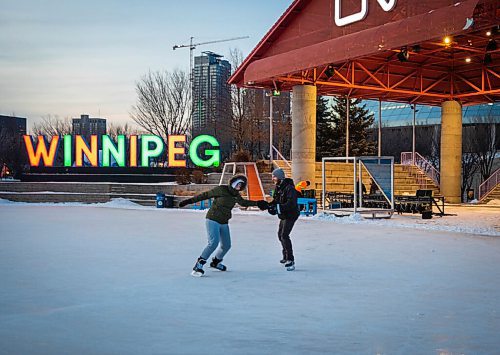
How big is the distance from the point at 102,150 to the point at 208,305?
28373 millimetres

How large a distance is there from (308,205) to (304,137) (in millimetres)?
4660

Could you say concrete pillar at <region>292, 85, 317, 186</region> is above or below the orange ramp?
above

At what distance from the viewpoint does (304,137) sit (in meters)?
25.3

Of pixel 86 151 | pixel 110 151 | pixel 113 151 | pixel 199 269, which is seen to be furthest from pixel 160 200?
pixel 199 269

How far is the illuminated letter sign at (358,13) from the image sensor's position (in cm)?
2039

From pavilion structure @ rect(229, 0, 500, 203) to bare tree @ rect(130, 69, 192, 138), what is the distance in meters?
26.5

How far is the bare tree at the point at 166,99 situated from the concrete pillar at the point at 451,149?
29.0 metres

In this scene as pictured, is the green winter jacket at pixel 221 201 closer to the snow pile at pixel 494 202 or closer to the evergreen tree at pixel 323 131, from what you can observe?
the snow pile at pixel 494 202

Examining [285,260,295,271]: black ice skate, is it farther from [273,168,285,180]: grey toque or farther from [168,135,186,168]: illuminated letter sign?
[168,135,186,168]: illuminated letter sign

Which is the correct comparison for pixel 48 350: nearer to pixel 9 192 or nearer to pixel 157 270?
pixel 157 270

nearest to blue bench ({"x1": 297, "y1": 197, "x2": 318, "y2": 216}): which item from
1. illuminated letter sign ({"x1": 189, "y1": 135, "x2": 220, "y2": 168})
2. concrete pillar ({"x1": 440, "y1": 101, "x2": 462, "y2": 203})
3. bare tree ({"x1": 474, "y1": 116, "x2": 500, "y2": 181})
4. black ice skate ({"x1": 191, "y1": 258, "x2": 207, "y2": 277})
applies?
illuminated letter sign ({"x1": 189, "y1": 135, "x2": 220, "y2": 168})

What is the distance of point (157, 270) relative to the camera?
9.58 m

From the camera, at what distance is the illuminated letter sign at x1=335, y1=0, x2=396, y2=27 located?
803 inches

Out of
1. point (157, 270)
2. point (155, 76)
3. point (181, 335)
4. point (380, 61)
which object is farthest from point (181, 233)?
point (155, 76)
